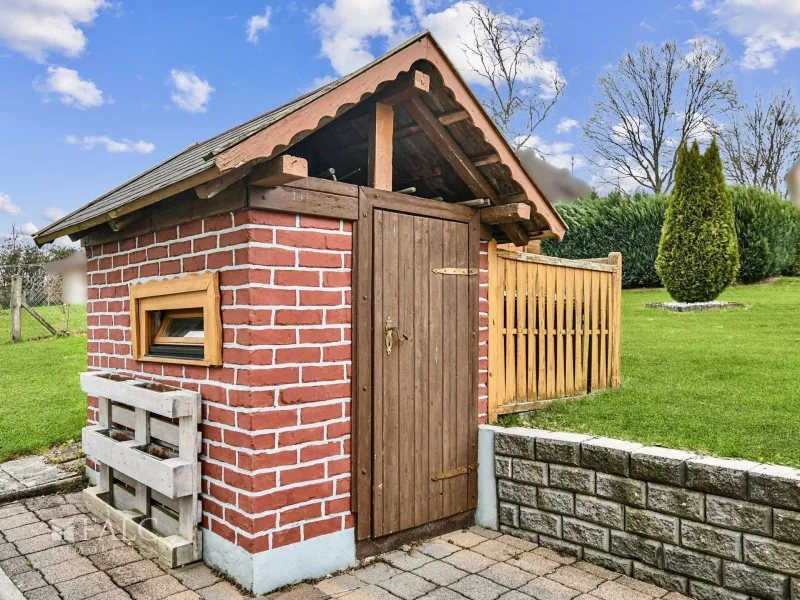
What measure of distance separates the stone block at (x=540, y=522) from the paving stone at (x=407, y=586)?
100 centimetres

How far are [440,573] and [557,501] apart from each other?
94cm

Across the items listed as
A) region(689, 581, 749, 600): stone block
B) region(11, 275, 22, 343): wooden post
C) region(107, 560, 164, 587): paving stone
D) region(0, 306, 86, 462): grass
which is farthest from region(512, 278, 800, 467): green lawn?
region(11, 275, 22, 343): wooden post

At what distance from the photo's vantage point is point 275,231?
11.4 feet

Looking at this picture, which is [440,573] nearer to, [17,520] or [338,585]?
[338,585]

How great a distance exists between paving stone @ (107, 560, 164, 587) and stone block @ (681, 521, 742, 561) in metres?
3.11

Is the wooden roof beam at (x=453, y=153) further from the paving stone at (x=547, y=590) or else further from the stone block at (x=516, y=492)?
the paving stone at (x=547, y=590)

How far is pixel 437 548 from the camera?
4.13m

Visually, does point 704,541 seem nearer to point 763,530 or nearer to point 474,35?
point 763,530

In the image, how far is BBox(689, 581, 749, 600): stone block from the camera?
3283 mm

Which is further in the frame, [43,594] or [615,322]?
[615,322]

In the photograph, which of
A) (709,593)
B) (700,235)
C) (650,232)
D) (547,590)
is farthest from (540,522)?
(650,232)

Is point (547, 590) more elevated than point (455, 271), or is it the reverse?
point (455, 271)

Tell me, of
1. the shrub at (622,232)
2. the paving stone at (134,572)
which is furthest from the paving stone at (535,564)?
the shrub at (622,232)

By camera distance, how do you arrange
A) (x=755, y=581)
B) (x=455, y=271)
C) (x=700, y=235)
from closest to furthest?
(x=755, y=581) < (x=455, y=271) < (x=700, y=235)
